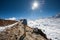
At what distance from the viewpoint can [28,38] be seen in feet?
56.5

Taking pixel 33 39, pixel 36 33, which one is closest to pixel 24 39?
pixel 33 39

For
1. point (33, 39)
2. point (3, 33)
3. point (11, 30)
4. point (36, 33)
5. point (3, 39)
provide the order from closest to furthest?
point (3, 39)
point (3, 33)
point (11, 30)
point (33, 39)
point (36, 33)

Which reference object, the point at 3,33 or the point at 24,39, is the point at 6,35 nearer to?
the point at 3,33

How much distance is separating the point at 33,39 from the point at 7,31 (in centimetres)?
511

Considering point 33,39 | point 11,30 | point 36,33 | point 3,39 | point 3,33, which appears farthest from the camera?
point 36,33

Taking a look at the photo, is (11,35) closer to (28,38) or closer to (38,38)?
(28,38)

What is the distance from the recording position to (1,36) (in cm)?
1482

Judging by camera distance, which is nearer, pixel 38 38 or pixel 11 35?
pixel 11 35

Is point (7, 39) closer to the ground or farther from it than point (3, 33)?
closer to the ground

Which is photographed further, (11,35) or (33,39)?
(33,39)

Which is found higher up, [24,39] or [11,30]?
[11,30]

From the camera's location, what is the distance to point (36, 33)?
67.9 ft

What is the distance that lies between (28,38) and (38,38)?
2571mm

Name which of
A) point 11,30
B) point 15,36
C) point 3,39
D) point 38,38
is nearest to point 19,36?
point 15,36
